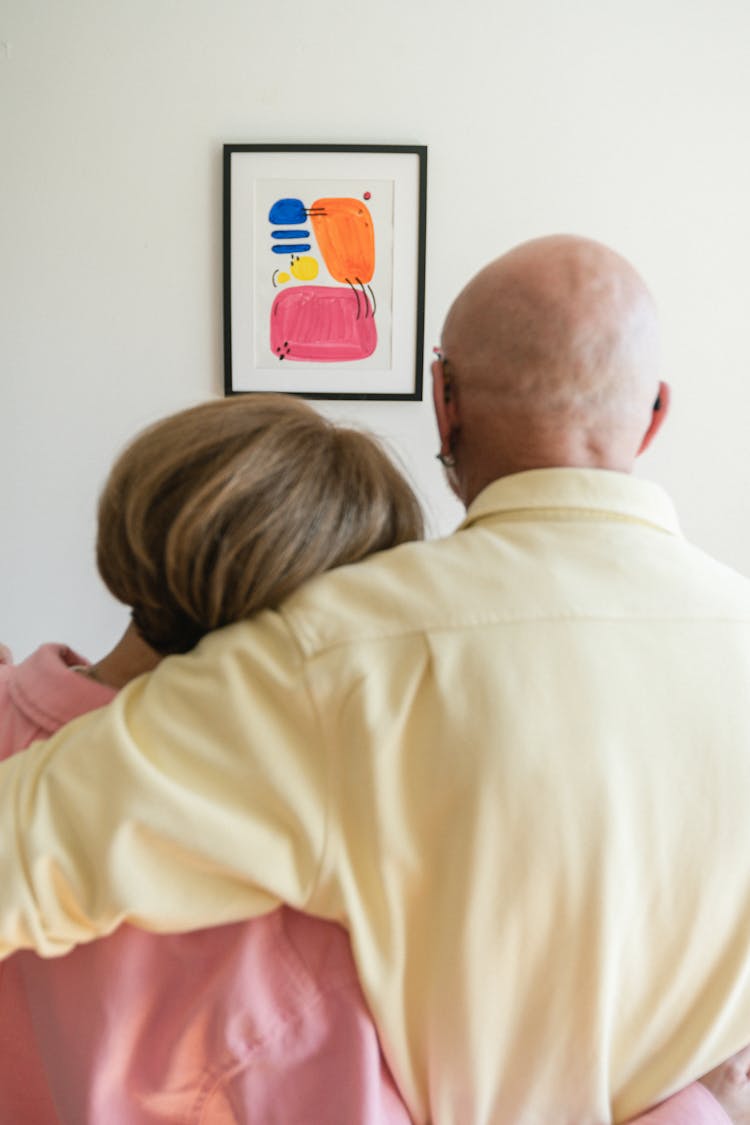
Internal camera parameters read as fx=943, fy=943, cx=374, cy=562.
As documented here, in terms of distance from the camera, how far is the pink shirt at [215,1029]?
2.40 feet

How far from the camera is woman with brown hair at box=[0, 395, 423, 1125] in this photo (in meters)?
0.74

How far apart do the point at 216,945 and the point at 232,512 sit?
0.35m

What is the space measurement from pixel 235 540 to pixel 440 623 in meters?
0.19

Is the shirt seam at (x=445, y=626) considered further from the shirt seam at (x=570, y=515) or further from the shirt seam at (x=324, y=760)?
the shirt seam at (x=570, y=515)

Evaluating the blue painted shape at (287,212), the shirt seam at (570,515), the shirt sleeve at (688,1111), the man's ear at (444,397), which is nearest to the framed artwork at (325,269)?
the blue painted shape at (287,212)

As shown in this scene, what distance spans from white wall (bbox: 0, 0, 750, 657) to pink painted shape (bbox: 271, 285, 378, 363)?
114 millimetres

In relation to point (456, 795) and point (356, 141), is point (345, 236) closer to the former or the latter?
point (356, 141)

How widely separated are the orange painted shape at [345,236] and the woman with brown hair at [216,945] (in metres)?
1.09

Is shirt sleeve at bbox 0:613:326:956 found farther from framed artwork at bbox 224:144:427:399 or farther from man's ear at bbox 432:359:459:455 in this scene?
framed artwork at bbox 224:144:427:399

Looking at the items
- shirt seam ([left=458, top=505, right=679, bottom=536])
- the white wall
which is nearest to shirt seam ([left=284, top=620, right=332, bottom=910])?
shirt seam ([left=458, top=505, right=679, bottom=536])

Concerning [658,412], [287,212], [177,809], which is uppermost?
[287,212]

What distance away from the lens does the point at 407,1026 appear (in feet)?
2.41

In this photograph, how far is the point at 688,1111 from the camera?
75cm

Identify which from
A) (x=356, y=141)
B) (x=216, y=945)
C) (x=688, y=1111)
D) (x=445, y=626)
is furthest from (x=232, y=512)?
(x=356, y=141)
